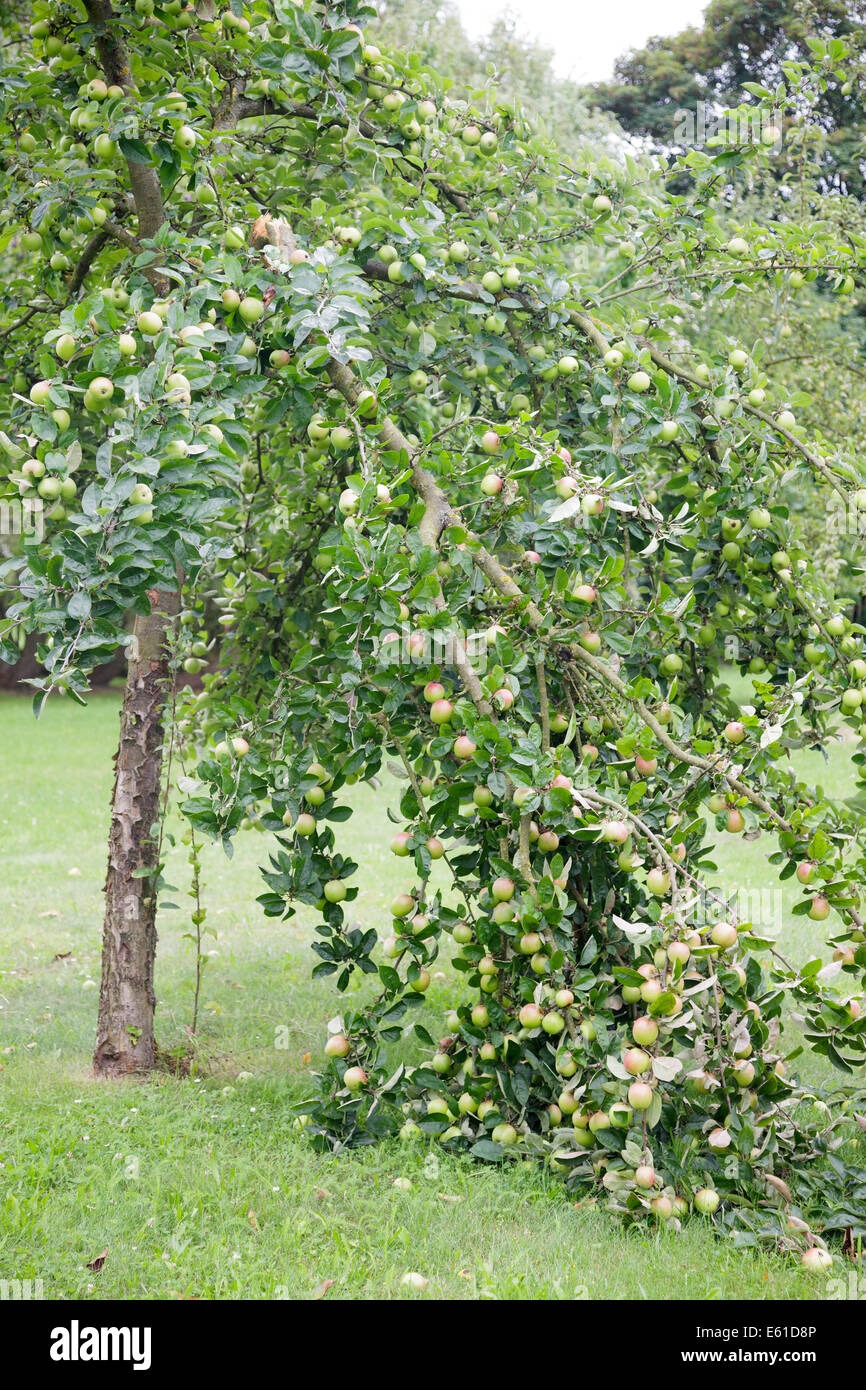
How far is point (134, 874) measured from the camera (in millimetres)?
3207

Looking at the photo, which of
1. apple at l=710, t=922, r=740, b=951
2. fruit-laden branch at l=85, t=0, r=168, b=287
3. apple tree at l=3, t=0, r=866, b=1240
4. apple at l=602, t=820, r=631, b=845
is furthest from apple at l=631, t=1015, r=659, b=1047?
fruit-laden branch at l=85, t=0, r=168, b=287

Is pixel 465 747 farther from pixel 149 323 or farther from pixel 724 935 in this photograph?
pixel 149 323

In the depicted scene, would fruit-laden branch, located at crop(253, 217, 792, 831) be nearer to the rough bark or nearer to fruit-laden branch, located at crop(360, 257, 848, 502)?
fruit-laden branch, located at crop(360, 257, 848, 502)

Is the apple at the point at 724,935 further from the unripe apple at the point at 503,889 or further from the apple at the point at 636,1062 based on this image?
the unripe apple at the point at 503,889

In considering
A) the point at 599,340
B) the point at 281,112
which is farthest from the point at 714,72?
the point at 599,340

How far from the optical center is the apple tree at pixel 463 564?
7.31 ft

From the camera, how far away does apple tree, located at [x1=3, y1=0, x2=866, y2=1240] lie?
7.31ft

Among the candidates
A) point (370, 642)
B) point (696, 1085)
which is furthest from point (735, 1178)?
point (370, 642)

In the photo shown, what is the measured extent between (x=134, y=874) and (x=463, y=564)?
4.63ft

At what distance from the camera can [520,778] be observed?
2.28 m

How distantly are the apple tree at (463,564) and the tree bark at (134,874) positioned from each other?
0.01 m

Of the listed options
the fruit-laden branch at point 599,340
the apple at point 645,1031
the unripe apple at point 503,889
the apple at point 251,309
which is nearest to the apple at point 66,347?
the apple at point 251,309

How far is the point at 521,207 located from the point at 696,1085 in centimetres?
237

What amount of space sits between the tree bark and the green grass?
0.46 ft
